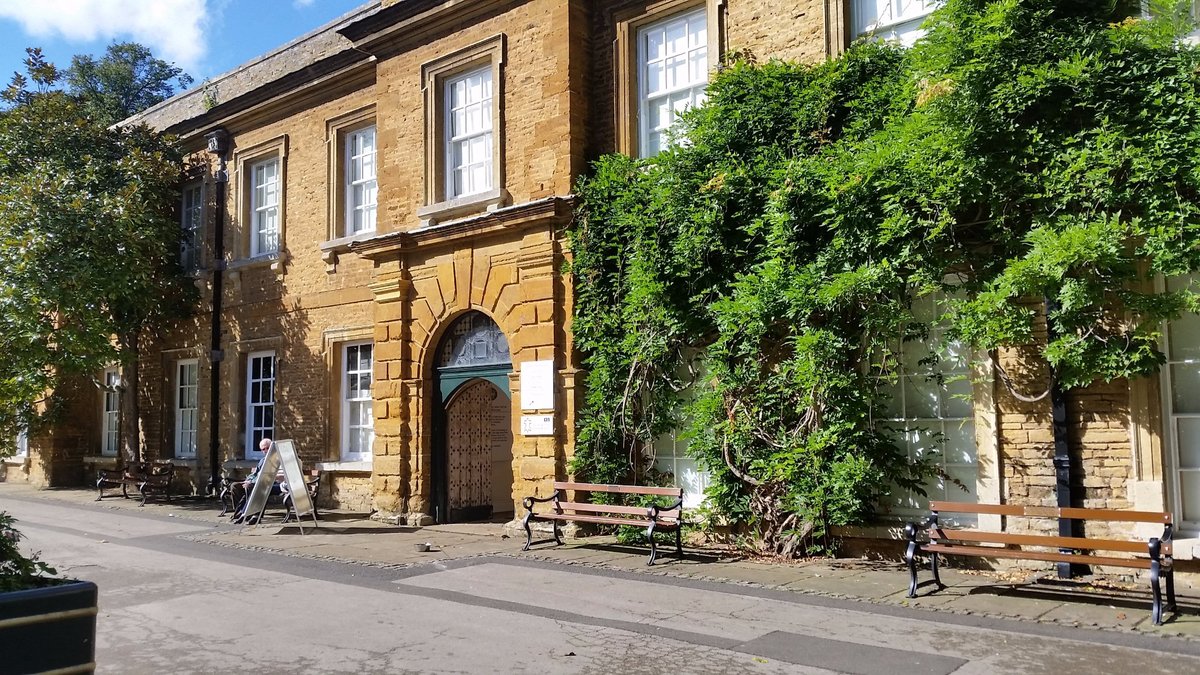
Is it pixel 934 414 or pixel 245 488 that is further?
pixel 245 488

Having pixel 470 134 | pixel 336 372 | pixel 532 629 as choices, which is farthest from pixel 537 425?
pixel 336 372

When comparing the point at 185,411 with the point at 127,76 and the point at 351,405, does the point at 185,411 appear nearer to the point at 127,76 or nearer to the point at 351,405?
the point at 351,405

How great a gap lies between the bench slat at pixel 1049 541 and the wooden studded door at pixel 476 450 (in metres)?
7.60

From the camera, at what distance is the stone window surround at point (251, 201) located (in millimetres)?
17828

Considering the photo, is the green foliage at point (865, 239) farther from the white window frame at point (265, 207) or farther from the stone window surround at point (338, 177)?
the white window frame at point (265, 207)

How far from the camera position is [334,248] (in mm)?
16578

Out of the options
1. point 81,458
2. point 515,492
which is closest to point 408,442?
point 515,492

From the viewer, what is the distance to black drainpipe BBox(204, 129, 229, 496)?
60.8ft

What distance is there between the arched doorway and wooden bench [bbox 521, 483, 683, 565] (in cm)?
219

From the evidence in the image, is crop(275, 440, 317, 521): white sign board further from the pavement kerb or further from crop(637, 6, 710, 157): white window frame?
crop(637, 6, 710, 157): white window frame

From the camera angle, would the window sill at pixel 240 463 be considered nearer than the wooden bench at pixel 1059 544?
No

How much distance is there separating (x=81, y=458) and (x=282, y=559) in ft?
46.5

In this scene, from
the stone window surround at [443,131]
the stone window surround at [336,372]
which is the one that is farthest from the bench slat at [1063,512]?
the stone window surround at [336,372]

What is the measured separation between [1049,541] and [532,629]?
4.48m
